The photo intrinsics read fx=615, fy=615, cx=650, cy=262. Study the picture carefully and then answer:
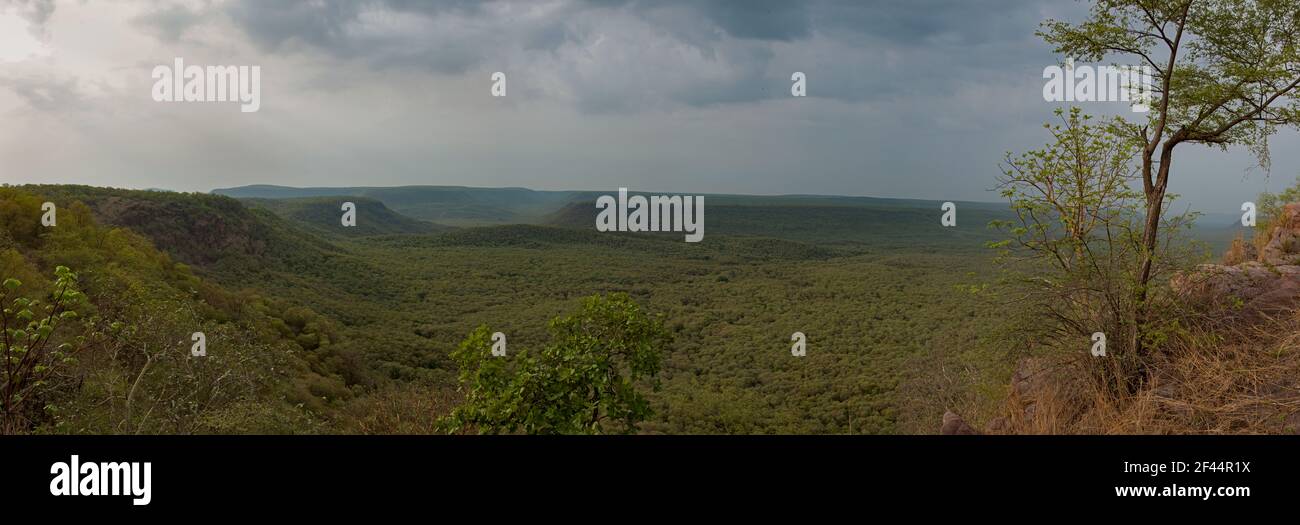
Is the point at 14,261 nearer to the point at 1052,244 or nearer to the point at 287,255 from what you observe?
the point at 1052,244

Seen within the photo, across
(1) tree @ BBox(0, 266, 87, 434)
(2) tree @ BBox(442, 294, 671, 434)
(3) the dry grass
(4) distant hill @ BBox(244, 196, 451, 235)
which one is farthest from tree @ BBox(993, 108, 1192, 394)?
(4) distant hill @ BBox(244, 196, 451, 235)

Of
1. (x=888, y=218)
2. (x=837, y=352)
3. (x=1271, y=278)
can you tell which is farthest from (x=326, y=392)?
(x=888, y=218)

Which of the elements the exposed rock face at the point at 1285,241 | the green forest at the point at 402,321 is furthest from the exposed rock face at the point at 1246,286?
the green forest at the point at 402,321

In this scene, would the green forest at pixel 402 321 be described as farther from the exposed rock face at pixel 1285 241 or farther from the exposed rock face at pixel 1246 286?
the exposed rock face at pixel 1285 241

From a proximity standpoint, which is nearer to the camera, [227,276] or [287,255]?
[227,276]

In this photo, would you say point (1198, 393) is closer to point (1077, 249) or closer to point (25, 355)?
point (1077, 249)

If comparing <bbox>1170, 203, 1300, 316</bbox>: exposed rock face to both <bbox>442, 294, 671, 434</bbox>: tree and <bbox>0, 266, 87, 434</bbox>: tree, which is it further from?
<bbox>0, 266, 87, 434</bbox>: tree

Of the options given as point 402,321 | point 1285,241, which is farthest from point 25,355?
point 402,321

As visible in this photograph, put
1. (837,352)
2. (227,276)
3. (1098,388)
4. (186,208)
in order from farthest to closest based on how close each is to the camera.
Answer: (186,208) → (227,276) → (837,352) → (1098,388)
